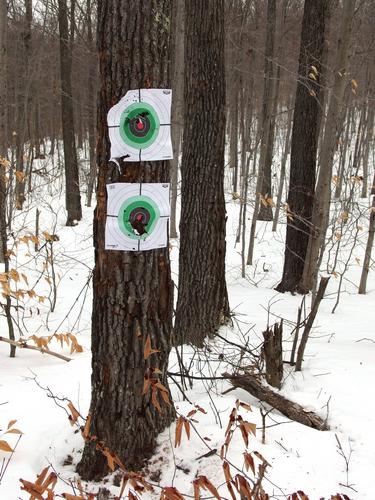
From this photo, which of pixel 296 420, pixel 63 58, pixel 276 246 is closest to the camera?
pixel 296 420

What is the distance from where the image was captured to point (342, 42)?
15.9ft

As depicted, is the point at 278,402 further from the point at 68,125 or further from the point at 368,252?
the point at 68,125

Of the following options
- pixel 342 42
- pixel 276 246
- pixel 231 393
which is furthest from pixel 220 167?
pixel 276 246

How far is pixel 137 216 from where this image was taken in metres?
2.08

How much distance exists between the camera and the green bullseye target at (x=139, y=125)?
1.98m

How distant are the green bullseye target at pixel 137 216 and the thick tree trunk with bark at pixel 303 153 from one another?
4731 mm

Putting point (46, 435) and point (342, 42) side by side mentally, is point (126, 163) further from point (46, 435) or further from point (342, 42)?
point (342, 42)

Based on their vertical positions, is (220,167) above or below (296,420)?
above

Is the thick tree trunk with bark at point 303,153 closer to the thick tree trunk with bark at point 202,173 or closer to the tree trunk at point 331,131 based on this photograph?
the tree trunk at point 331,131

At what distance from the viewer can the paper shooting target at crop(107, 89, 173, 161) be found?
6.49ft

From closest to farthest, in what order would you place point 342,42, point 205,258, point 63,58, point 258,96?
point 205,258 → point 342,42 → point 63,58 → point 258,96

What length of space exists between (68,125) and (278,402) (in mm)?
11494

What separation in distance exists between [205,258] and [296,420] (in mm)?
2047

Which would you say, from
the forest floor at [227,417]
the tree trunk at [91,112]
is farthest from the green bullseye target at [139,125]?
the tree trunk at [91,112]
